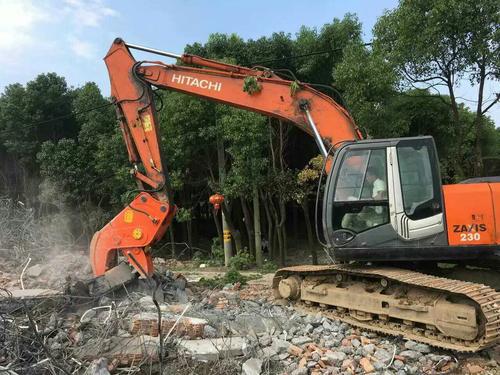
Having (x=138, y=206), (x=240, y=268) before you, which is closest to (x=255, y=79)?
(x=138, y=206)

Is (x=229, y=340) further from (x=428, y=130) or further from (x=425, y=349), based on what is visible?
(x=428, y=130)

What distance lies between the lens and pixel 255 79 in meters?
7.79

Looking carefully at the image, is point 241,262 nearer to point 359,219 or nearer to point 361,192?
point 359,219

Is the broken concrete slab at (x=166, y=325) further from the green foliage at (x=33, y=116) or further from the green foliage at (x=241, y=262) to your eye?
the green foliage at (x=33, y=116)

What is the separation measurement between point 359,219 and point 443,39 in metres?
6.59

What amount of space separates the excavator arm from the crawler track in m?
1.79

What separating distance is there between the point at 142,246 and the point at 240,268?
22.6ft

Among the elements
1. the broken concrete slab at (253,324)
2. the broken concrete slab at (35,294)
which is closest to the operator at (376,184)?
the broken concrete slab at (253,324)

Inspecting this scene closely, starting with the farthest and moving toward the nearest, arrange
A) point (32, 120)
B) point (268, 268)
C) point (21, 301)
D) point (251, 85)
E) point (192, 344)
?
point (32, 120), point (268, 268), point (251, 85), point (21, 301), point (192, 344)

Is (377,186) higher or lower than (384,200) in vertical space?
higher

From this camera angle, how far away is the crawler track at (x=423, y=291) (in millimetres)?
5273

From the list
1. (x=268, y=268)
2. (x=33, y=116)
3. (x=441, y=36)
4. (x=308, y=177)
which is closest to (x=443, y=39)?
(x=441, y=36)

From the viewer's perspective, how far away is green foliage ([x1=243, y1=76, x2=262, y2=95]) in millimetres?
7762

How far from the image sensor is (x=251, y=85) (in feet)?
25.5
